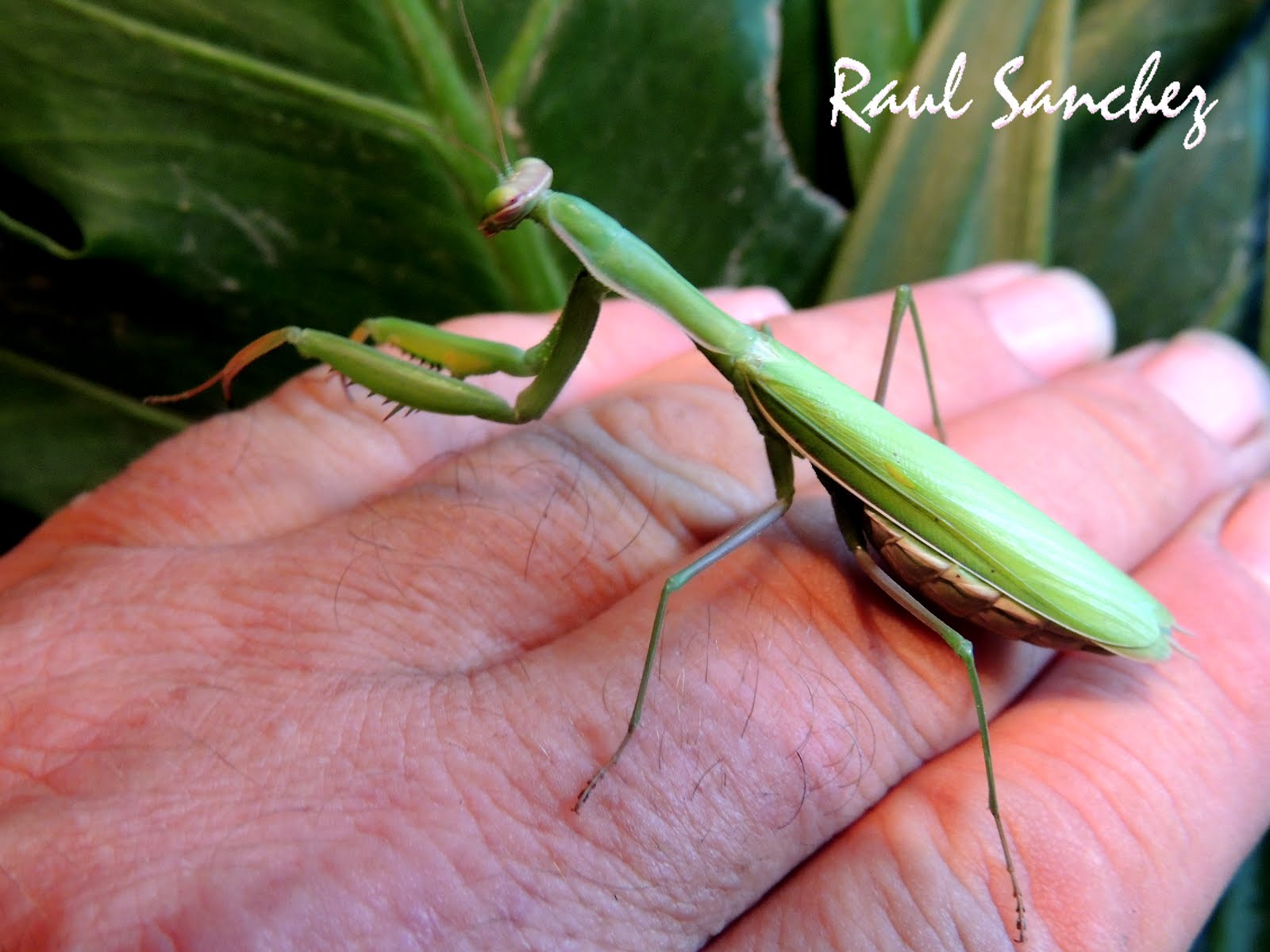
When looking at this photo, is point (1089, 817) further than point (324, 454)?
No

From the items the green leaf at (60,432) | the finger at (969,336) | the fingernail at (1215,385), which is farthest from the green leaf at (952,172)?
the green leaf at (60,432)

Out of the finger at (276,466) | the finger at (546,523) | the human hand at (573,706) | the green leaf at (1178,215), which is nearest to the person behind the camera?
the human hand at (573,706)

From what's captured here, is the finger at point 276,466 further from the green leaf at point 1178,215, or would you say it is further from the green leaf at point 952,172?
the green leaf at point 1178,215

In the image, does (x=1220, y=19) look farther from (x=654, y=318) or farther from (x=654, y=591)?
(x=654, y=591)

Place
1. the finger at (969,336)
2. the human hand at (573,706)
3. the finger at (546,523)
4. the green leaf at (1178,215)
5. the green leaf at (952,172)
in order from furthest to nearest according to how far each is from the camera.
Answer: the green leaf at (1178,215) < the green leaf at (952,172) < the finger at (969,336) < the finger at (546,523) < the human hand at (573,706)

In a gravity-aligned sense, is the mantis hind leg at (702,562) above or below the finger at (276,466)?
below

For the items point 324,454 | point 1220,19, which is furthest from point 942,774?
point 1220,19

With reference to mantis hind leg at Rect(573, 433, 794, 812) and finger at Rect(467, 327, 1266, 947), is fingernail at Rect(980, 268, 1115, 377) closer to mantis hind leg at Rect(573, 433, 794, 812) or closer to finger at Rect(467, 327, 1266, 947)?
finger at Rect(467, 327, 1266, 947)
